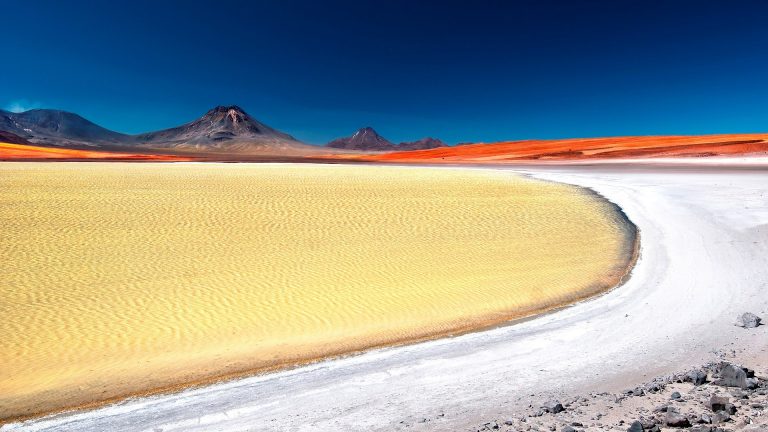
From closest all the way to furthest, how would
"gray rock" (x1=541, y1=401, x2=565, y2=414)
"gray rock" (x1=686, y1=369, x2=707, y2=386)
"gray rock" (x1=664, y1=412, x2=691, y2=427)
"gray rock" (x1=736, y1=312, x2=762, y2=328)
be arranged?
"gray rock" (x1=664, y1=412, x2=691, y2=427) → "gray rock" (x1=541, y1=401, x2=565, y2=414) → "gray rock" (x1=686, y1=369, x2=707, y2=386) → "gray rock" (x1=736, y1=312, x2=762, y2=328)

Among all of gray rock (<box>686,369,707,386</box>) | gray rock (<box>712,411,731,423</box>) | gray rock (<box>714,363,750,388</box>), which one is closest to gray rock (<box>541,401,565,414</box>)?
gray rock (<box>712,411,731,423</box>)

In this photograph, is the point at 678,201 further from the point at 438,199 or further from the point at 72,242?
the point at 72,242

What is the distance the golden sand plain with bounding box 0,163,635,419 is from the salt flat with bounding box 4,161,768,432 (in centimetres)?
50

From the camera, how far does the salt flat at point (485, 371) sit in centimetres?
470

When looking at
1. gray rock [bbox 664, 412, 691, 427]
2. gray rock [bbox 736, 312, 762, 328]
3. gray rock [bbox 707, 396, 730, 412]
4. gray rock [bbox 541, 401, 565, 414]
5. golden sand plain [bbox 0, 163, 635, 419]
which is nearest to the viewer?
gray rock [bbox 664, 412, 691, 427]

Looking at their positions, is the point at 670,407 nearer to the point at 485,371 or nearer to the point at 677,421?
the point at 677,421

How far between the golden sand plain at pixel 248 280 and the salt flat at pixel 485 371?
0.50m

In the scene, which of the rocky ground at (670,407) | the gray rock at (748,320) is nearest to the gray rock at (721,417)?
the rocky ground at (670,407)

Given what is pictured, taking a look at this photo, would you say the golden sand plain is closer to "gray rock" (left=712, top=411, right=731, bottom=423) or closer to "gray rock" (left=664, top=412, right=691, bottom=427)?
"gray rock" (left=664, top=412, right=691, bottom=427)

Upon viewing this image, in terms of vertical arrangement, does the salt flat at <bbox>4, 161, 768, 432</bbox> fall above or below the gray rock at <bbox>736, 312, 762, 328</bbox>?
below

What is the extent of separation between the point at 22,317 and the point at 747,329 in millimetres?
9177

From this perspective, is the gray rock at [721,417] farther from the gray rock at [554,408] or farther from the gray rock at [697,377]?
the gray rock at [554,408]

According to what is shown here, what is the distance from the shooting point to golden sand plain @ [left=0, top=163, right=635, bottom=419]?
20.2ft

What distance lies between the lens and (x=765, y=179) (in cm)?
2839
